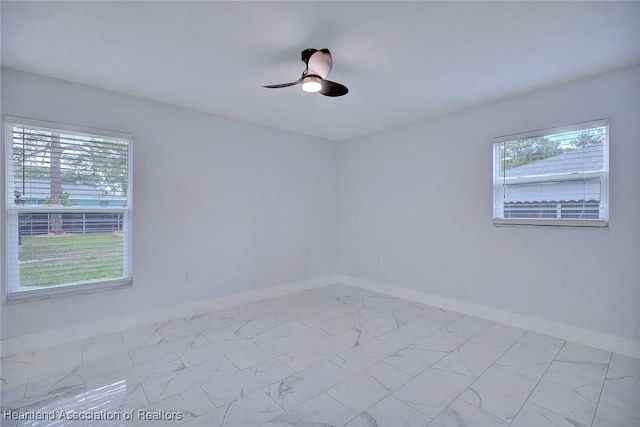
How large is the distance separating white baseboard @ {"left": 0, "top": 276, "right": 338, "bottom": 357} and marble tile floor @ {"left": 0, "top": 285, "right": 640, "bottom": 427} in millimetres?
94

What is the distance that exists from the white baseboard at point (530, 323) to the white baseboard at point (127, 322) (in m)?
1.79

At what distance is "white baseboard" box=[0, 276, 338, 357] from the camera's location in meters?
2.63

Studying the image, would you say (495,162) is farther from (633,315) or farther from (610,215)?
(633,315)

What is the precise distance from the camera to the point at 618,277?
262 cm

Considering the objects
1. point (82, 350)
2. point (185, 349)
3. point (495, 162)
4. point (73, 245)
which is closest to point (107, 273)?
point (73, 245)

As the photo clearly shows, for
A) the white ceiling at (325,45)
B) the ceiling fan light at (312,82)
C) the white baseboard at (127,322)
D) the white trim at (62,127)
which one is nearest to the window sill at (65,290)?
the white baseboard at (127,322)

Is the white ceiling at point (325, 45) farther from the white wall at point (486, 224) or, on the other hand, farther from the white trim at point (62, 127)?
the white trim at point (62, 127)

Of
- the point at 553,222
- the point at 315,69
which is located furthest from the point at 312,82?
the point at 553,222

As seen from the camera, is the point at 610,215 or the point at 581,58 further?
the point at 610,215

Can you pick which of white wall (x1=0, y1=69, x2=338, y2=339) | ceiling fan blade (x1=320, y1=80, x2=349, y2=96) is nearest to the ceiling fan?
ceiling fan blade (x1=320, y1=80, x2=349, y2=96)

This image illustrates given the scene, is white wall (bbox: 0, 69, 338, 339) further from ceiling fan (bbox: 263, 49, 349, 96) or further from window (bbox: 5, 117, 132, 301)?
ceiling fan (bbox: 263, 49, 349, 96)

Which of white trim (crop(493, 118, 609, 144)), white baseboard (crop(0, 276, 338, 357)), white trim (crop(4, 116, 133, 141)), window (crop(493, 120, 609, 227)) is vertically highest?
white trim (crop(493, 118, 609, 144))

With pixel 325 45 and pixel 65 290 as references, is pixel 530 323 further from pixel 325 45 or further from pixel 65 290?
pixel 65 290

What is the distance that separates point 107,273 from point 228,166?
1.78 meters
